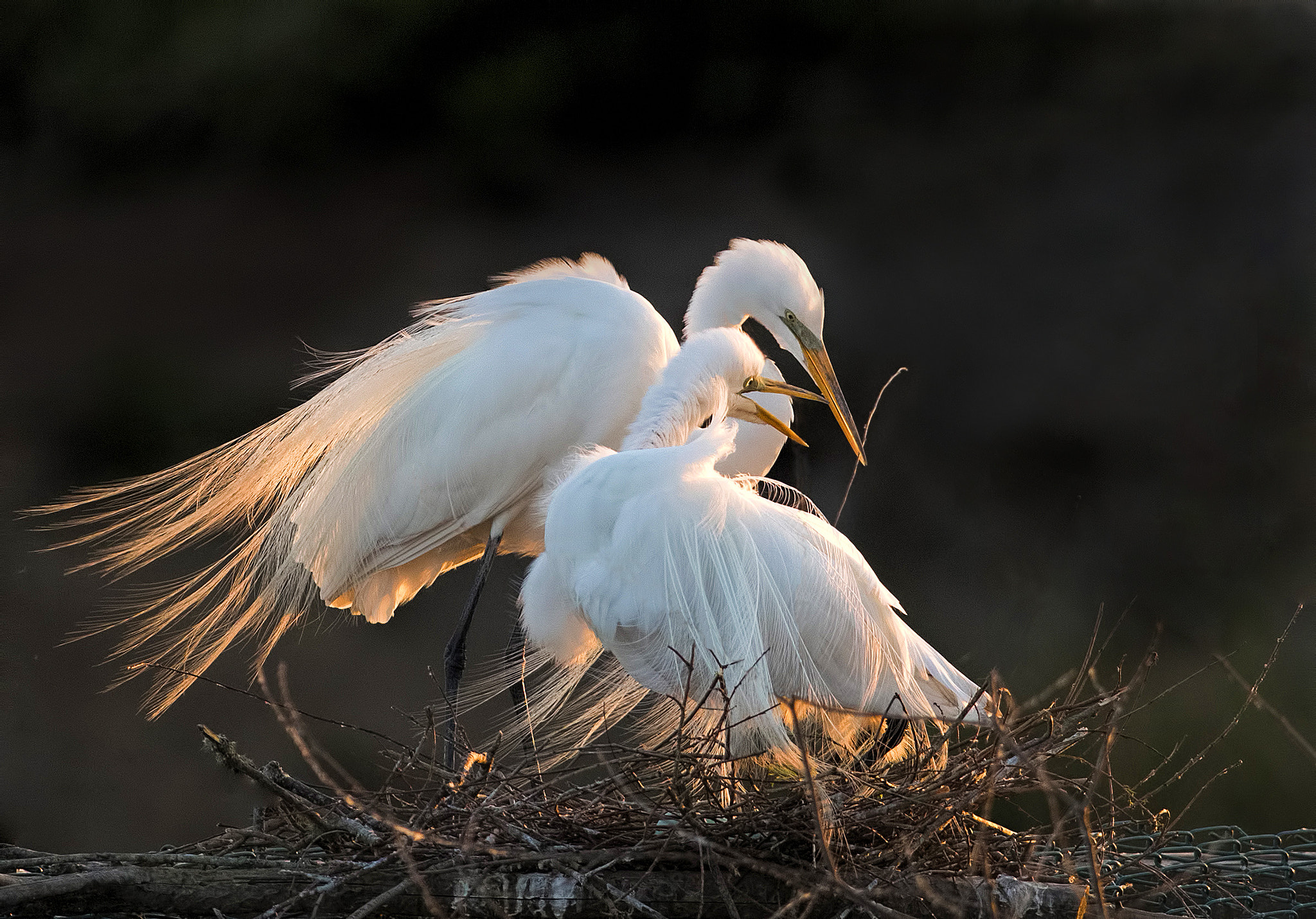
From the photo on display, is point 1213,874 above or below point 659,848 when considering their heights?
below

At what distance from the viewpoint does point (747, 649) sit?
3.96ft

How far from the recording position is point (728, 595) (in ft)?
4.08

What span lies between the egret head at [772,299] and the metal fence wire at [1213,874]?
2.82 feet

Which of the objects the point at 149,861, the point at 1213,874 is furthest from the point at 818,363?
the point at 149,861

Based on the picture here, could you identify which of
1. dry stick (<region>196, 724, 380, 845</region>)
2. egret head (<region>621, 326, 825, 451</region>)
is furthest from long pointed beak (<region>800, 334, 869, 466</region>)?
dry stick (<region>196, 724, 380, 845</region>)

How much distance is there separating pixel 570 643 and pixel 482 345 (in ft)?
2.18

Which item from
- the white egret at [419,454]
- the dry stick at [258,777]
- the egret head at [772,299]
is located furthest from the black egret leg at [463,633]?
the dry stick at [258,777]

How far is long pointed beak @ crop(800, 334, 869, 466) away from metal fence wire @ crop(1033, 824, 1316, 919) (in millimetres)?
752

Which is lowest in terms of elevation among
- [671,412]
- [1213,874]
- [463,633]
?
[1213,874]

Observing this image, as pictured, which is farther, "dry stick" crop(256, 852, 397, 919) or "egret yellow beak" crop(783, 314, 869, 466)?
"egret yellow beak" crop(783, 314, 869, 466)

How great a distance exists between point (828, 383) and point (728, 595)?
77 cm

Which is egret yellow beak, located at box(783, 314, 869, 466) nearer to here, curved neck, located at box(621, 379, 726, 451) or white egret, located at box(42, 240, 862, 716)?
white egret, located at box(42, 240, 862, 716)

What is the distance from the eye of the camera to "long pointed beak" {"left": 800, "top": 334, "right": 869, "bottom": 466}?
188 cm

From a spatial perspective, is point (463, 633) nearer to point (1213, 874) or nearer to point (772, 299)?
point (772, 299)
